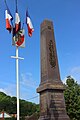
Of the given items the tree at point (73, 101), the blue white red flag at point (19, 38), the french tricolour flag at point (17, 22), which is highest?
the french tricolour flag at point (17, 22)

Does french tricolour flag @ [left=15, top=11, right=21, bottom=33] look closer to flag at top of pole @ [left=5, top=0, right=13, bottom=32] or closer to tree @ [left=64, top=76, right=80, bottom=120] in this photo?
flag at top of pole @ [left=5, top=0, right=13, bottom=32]

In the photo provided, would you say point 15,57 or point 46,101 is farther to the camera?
point 46,101

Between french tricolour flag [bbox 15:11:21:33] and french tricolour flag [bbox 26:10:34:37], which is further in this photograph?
french tricolour flag [bbox 26:10:34:37]

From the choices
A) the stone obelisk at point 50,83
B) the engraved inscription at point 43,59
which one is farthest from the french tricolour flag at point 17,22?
the engraved inscription at point 43,59

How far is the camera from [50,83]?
621 inches

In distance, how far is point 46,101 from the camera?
607 inches

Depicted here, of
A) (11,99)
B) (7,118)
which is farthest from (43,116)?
(11,99)

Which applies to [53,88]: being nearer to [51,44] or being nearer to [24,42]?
[51,44]

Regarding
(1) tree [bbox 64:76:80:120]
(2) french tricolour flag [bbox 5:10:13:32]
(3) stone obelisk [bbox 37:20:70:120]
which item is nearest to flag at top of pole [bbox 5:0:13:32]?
(2) french tricolour flag [bbox 5:10:13:32]

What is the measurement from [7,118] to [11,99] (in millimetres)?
36408

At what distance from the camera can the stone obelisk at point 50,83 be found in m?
15.3

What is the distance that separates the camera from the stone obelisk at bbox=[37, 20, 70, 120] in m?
15.3

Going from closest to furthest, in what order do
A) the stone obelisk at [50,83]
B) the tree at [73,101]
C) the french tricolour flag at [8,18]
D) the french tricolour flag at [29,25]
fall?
the french tricolour flag at [8,18] → the french tricolour flag at [29,25] → the stone obelisk at [50,83] → the tree at [73,101]

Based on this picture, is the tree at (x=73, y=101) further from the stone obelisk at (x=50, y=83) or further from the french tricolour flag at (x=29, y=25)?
the french tricolour flag at (x=29, y=25)
